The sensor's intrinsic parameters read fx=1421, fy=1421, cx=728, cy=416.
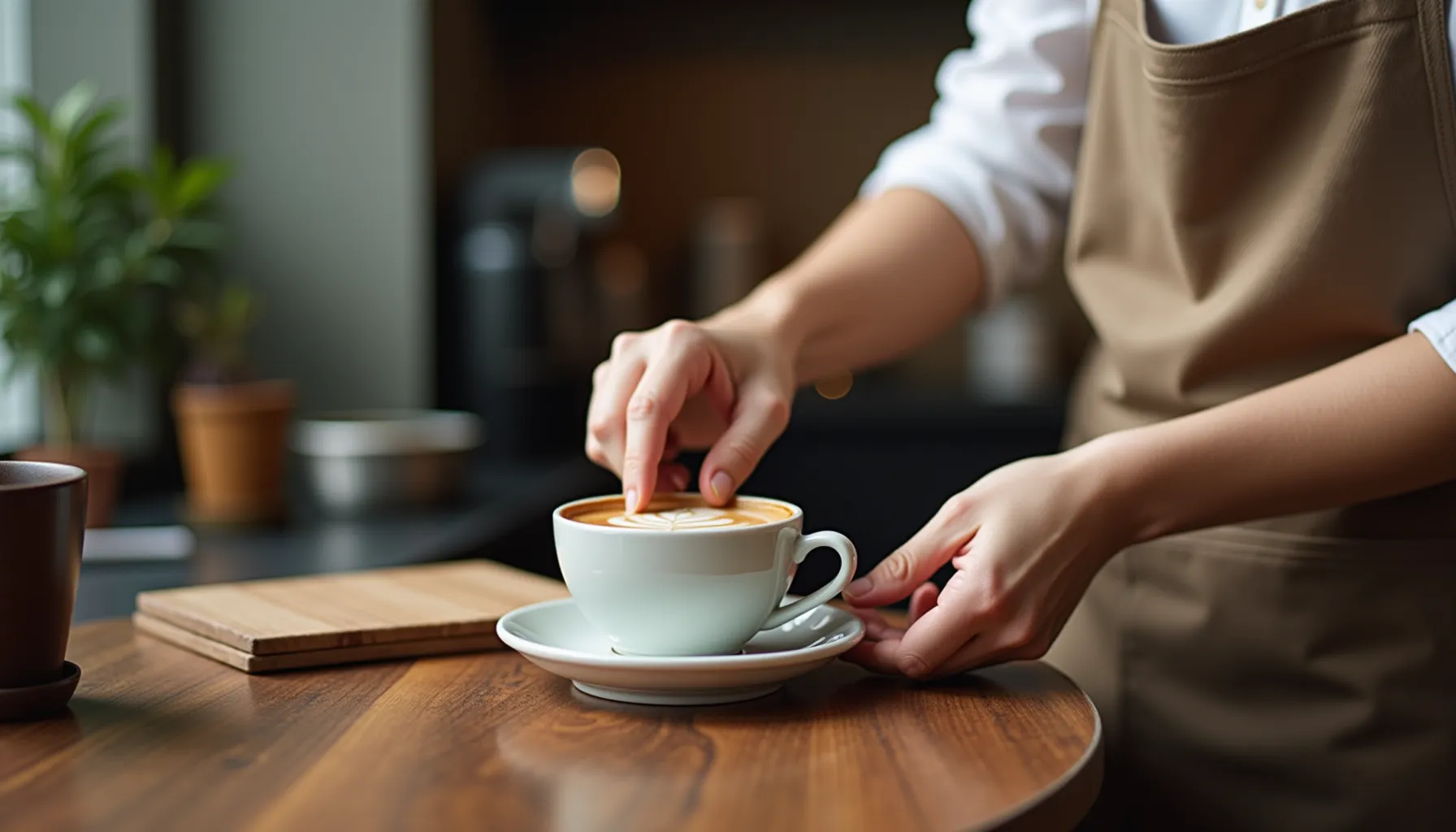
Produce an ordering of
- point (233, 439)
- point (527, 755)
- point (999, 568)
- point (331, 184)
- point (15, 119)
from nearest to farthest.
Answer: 1. point (527, 755)
2. point (999, 568)
3. point (233, 439)
4. point (15, 119)
5. point (331, 184)

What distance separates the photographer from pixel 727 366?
1.00 meters

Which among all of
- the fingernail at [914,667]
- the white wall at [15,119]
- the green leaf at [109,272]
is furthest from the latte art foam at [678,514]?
the white wall at [15,119]

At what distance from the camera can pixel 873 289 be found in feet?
3.78

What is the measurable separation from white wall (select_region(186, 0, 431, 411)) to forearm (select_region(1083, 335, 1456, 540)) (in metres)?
1.74

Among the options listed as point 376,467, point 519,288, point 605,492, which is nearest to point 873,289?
point 376,467

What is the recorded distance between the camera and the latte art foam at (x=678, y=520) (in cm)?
82

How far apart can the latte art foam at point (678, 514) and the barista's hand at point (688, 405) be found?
0.01m

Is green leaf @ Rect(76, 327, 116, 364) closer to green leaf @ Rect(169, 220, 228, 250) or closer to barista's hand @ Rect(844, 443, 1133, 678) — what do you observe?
green leaf @ Rect(169, 220, 228, 250)

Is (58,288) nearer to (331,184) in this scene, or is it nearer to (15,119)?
(15,119)

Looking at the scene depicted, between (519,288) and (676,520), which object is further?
(519,288)

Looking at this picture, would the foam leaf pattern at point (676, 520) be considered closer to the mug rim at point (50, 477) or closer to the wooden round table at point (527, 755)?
the wooden round table at point (527, 755)

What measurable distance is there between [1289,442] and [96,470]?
1.39m

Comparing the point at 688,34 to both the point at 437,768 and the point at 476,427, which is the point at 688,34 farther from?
the point at 437,768

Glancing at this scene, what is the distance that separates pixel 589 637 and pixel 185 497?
1433 mm
